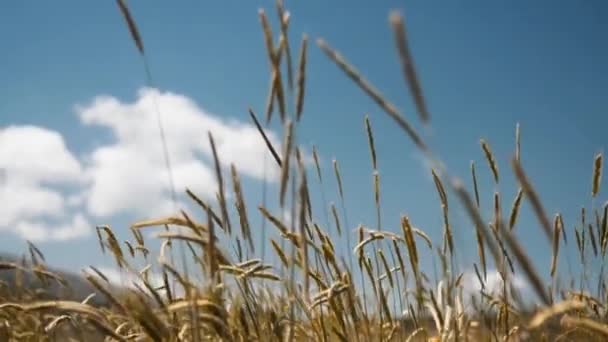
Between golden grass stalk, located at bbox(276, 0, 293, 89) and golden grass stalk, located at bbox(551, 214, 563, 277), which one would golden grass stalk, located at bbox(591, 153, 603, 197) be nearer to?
golden grass stalk, located at bbox(551, 214, 563, 277)

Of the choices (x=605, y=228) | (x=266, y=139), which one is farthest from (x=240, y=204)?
(x=605, y=228)

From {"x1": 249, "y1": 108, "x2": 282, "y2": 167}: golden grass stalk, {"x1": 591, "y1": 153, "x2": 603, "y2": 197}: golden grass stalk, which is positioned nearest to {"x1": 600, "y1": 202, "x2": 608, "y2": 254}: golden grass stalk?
{"x1": 591, "y1": 153, "x2": 603, "y2": 197}: golden grass stalk

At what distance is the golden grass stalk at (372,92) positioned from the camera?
99cm

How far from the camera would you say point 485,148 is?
249cm

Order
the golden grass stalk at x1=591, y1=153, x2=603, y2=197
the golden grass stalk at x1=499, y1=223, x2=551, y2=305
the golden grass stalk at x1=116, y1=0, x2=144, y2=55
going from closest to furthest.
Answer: the golden grass stalk at x1=499, y1=223, x2=551, y2=305 → the golden grass stalk at x1=116, y1=0, x2=144, y2=55 → the golden grass stalk at x1=591, y1=153, x2=603, y2=197

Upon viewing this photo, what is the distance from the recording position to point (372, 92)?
1068 mm

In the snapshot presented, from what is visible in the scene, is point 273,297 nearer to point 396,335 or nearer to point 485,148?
point 396,335

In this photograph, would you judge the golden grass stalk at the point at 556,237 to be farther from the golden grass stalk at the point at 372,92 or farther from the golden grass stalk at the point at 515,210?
the golden grass stalk at the point at 372,92

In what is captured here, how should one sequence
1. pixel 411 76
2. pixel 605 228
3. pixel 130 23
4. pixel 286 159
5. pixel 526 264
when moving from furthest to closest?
pixel 605 228, pixel 130 23, pixel 286 159, pixel 411 76, pixel 526 264

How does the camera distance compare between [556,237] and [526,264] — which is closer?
[526,264]

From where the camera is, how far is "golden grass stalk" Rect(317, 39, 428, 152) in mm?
991

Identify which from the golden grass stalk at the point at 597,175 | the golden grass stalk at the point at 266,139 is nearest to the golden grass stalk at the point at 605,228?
the golden grass stalk at the point at 597,175

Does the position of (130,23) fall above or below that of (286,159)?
above

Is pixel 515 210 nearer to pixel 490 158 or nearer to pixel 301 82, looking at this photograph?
pixel 490 158
